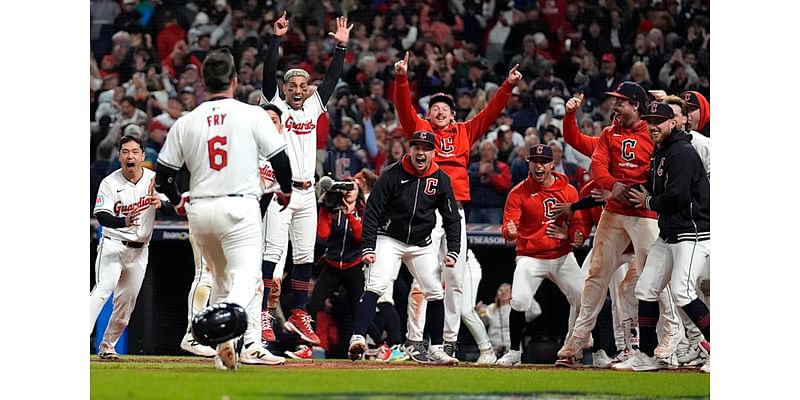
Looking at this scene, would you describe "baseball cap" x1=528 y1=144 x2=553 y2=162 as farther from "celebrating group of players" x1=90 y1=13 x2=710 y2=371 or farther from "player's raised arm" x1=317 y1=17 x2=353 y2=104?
"player's raised arm" x1=317 y1=17 x2=353 y2=104

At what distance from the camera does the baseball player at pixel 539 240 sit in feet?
25.0

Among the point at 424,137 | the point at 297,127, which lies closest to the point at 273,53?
the point at 297,127

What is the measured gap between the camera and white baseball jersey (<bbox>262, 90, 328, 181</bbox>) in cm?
723

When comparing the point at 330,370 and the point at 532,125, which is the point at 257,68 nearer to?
the point at 532,125

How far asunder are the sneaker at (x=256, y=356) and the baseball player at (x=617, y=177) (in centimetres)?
208

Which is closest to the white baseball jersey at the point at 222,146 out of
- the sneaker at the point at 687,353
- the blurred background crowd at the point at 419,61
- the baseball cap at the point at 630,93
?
the baseball cap at the point at 630,93

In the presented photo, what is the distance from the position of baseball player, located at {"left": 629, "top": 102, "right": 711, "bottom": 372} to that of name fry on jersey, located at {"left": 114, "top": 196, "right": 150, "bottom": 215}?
10.4 feet

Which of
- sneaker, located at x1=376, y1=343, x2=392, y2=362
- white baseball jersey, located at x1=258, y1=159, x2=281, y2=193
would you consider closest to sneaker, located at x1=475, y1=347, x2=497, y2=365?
sneaker, located at x1=376, y1=343, x2=392, y2=362

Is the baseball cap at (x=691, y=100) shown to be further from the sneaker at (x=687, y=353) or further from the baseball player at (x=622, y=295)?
the sneaker at (x=687, y=353)

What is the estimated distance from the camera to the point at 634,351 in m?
7.42

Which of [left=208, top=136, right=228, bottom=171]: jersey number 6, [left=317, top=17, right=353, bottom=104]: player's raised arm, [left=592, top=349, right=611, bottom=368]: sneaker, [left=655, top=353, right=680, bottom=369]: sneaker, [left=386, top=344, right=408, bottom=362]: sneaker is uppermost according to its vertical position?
[left=317, top=17, right=353, bottom=104]: player's raised arm
